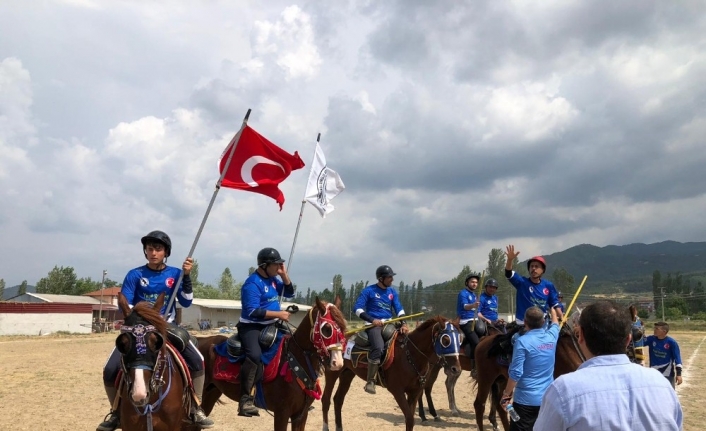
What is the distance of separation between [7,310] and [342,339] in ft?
178

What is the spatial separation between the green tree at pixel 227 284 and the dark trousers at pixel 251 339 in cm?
10553

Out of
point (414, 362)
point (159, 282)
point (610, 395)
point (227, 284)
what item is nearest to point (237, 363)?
point (159, 282)

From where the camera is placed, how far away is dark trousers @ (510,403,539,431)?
6.86 meters

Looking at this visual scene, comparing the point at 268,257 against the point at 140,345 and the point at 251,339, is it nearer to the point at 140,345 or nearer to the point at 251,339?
the point at 251,339

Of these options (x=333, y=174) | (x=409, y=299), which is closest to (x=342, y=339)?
(x=333, y=174)

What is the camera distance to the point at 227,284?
373 ft

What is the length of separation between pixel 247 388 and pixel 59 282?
372 feet

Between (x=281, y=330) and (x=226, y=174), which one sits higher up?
(x=226, y=174)

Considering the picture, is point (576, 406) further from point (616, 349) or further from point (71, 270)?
point (71, 270)

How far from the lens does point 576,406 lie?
103 inches

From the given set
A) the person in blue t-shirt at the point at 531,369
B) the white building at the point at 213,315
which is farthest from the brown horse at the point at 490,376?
the white building at the point at 213,315

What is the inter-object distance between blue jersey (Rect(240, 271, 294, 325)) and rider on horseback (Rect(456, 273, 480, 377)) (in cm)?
668

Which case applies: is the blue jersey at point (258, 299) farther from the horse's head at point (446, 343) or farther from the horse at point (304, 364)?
the horse's head at point (446, 343)

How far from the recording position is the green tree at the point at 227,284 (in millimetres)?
111206
